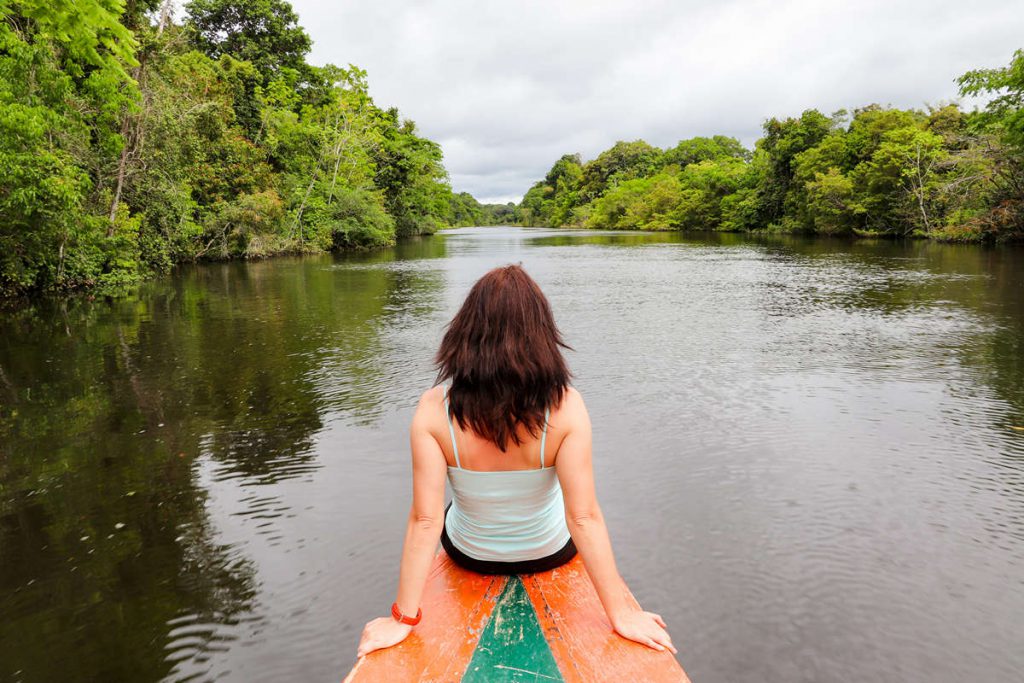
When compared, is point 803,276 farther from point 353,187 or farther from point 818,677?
point 353,187

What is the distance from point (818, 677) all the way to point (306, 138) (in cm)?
3596

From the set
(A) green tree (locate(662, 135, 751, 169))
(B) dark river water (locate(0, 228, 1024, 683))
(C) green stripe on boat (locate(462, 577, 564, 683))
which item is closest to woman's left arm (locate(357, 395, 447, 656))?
(C) green stripe on boat (locate(462, 577, 564, 683))

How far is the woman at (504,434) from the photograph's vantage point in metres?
1.79

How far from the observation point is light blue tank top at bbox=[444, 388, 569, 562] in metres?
1.93

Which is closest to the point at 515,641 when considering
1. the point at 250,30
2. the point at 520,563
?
the point at 520,563

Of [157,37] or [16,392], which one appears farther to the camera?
[157,37]

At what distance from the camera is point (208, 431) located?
5363 millimetres

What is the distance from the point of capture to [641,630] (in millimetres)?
1753

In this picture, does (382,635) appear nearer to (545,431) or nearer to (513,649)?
(513,649)

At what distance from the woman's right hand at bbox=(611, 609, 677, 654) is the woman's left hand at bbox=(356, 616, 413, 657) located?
64 centimetres

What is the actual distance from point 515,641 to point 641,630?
14.8 inches

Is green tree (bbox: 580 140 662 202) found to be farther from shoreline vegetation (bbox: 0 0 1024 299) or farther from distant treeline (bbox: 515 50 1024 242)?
shoreline vegetation (bbox: 0 0 1024 299)

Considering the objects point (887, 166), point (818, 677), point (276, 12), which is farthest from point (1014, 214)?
point (276, 12)

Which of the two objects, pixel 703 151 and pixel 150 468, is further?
pixel 703 151
